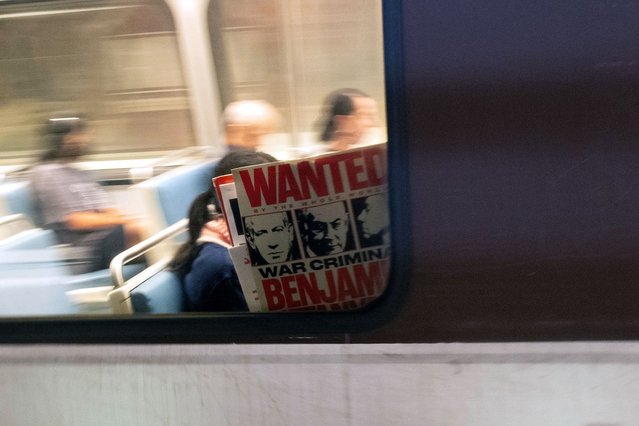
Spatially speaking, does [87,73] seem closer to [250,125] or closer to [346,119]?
[250,125]

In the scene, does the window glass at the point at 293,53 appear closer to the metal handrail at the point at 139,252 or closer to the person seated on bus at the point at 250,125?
the person seated on bus at the point at 250,125

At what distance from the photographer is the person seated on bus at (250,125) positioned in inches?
90.2

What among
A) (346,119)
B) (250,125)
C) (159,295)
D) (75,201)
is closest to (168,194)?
(75,201)

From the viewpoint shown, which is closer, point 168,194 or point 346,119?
point 346,119

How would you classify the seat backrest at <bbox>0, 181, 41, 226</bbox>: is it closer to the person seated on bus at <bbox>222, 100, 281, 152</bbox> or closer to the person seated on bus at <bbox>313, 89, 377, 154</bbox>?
the person seated on bus at <bbox>222, 100, 281, 152</bbox>

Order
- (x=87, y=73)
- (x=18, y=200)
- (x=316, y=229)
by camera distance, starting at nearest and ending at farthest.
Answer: (x=316, y=229)
(x=87, y=73)
(x=18, y=200)

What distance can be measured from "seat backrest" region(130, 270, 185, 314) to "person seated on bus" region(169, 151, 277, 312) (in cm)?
3

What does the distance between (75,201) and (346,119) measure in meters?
1.47

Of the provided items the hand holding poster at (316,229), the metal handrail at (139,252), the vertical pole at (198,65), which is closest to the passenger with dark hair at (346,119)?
the hand holding poster at (316,229)

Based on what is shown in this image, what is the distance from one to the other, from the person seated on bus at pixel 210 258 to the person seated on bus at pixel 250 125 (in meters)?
0.28

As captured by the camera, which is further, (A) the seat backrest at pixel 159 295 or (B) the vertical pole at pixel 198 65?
(B) the vertical pole at pixel 198 65

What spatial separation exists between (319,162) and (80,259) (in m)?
1.34

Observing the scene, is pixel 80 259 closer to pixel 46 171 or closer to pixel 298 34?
pixel 46 171

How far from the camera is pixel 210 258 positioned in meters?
1.97
